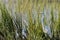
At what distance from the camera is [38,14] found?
352cm

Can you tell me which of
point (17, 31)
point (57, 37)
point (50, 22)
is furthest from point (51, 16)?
point (17, 31)

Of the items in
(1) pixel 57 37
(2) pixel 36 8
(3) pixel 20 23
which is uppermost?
(2) pixel 36 8

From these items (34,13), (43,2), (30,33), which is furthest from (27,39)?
(43,2)

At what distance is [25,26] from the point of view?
357 centimetres

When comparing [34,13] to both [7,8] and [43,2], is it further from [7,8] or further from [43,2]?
[7,8]

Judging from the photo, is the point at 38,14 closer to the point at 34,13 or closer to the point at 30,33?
the point at 34,13

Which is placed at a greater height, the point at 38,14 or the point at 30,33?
the point at 38,14

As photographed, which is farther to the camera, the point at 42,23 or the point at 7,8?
the point at 7,8

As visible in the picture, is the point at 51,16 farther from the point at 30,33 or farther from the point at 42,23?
the point at 30,33

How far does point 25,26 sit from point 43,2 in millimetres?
484

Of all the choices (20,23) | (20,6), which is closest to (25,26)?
(20,23)

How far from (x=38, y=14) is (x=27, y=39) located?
42 cm

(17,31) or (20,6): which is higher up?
(20,6)

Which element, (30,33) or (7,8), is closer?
(30,33)
